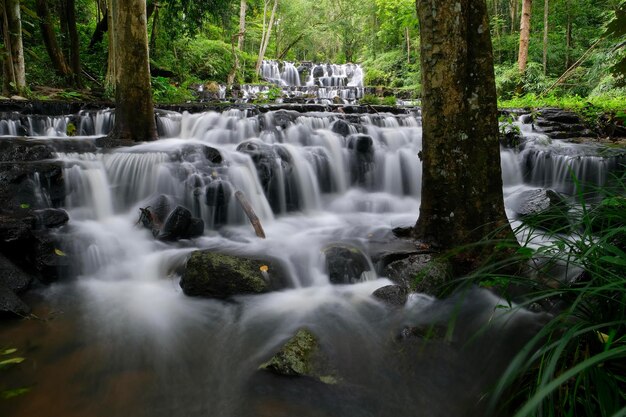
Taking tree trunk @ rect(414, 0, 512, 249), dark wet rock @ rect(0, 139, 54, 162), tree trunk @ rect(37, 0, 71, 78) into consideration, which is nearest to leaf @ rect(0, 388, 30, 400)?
tree trunk @ rect(414, 0, 512, 249)

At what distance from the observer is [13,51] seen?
1036 cm

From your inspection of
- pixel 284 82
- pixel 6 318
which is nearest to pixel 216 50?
pixel 284 82

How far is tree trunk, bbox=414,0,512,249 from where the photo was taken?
144 inches

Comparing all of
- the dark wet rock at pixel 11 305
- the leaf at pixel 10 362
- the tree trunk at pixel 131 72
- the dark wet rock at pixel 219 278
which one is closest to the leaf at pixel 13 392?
the leaf at pixel 10 362

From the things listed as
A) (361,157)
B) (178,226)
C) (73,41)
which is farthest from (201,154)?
(73,41)

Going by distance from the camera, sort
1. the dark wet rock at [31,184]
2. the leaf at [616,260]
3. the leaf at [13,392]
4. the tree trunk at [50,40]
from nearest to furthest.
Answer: the leaf at [616,260]
the leaf at [13,392]
the dark wet rock at [31,184]
the tree trunk at [50,40]

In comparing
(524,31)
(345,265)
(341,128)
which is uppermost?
(524,31)

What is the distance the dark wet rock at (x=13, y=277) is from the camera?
3760 millimetres

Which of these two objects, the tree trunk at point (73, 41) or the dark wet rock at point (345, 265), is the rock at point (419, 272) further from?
the tree trunk at point (73, 41)

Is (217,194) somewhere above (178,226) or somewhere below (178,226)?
above

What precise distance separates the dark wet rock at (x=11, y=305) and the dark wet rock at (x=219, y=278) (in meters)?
1.33

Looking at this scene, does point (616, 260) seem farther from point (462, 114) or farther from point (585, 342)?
point (462, 114)

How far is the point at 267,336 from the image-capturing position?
332cm

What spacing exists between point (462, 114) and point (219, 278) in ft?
9.33
